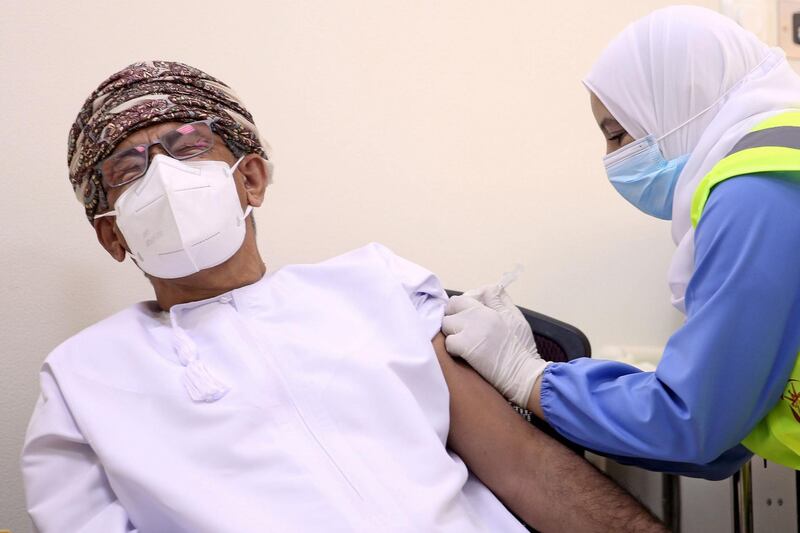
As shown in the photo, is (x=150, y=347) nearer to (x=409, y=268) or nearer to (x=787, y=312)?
(x=409, y=268)

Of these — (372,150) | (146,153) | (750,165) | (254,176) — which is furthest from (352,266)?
(750,165)

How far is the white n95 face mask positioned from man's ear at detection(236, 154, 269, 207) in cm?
10

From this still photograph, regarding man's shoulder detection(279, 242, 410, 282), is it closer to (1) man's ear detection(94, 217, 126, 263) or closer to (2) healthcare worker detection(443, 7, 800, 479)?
(2) healthcare worker detection(443, 7, 800, 479)

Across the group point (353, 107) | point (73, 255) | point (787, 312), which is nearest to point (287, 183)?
point (353, 107)

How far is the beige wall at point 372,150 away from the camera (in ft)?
5.67

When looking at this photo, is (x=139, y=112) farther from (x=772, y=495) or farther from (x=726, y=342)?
(x=772, y=495)

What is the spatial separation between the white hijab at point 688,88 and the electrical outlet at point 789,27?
99cm

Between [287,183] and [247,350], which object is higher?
[287,183]

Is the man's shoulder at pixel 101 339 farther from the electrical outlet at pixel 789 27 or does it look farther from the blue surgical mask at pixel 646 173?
the electrical outlet at pixel 789 27

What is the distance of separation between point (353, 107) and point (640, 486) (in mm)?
1199

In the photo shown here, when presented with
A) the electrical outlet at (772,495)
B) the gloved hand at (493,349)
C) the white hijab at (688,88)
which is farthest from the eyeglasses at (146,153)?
the electrical outlet at (772,495)

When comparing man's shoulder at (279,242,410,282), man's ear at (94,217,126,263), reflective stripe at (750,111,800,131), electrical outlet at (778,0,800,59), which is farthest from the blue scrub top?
electrical outlet at (778,0,800,59)

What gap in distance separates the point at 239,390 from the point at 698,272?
2.61 feet

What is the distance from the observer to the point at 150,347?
4.67 ft
